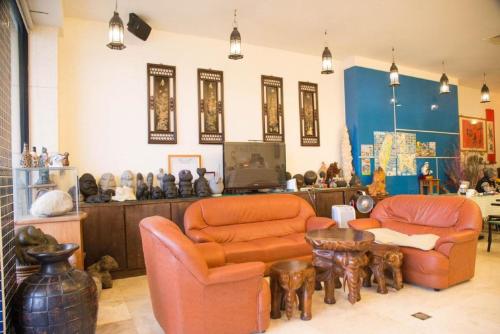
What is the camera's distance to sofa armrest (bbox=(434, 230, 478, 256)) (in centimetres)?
348

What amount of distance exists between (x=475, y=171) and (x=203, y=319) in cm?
743

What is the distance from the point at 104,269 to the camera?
12.8 feet

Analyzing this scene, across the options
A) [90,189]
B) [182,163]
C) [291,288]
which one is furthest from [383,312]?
[90,189]

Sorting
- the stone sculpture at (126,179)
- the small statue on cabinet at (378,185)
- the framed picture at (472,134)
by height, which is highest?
the framed picture at (472,134)

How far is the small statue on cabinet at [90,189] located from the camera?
4.16 m

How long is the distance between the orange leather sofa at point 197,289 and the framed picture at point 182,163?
2.42 m

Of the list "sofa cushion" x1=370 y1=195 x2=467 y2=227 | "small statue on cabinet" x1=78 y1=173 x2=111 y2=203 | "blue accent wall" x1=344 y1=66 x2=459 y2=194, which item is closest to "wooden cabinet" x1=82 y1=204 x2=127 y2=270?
"small statue on cabinet" x1=78 y1=173 x2=111 y2=203

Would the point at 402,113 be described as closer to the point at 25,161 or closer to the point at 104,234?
the point at 104,234

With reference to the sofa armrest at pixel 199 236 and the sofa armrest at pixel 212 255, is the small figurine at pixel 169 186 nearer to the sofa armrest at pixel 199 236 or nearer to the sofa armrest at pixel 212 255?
the sofa armrest at pixel 199 236

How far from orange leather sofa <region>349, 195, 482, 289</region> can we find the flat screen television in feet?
4.95

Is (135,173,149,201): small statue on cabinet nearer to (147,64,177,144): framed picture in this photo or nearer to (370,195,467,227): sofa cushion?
(147,64,177,144): framed picture

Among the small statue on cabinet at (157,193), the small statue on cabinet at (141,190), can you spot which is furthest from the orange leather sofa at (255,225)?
the small statue on cabinet at (141,190)

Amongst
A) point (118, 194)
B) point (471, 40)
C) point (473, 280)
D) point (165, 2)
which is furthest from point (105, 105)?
point (471, 40)

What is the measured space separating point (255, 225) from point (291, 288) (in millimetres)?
1713
